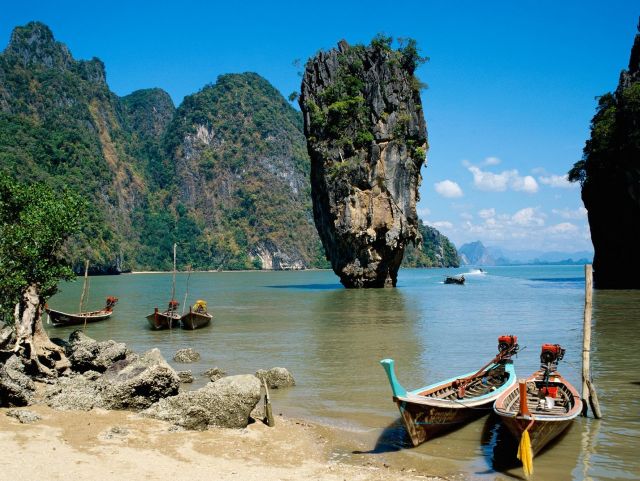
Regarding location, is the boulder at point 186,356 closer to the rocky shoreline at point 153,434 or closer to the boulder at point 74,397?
the rocky shoreline at point 153,434

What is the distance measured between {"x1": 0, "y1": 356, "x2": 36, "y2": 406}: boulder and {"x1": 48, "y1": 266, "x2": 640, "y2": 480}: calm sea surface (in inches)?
151

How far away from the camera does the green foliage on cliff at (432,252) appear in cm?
15412

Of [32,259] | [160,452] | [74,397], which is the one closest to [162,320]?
[32,259]

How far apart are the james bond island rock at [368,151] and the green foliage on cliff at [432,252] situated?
103026 mm

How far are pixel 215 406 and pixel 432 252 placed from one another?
156237 millimetres

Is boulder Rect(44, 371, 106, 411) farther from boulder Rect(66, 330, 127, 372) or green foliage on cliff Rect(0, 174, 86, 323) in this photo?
green foliage on cliff Rect(0, 174, 86, 323)

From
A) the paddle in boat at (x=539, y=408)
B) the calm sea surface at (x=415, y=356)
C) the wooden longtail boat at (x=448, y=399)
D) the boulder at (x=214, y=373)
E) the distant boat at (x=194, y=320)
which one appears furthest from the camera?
the distant boat at (x=194, y=320)

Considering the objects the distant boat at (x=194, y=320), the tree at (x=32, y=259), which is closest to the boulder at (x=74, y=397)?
the tree at (x=32, y=259)

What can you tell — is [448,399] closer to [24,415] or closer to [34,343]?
[24,415]

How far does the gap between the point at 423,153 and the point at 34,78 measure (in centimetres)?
11150

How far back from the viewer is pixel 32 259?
13.9 metres

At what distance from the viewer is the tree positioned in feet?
43.2

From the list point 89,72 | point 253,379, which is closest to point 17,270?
point 253,379

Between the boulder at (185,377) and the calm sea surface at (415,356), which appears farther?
the boulder at (185,377)
